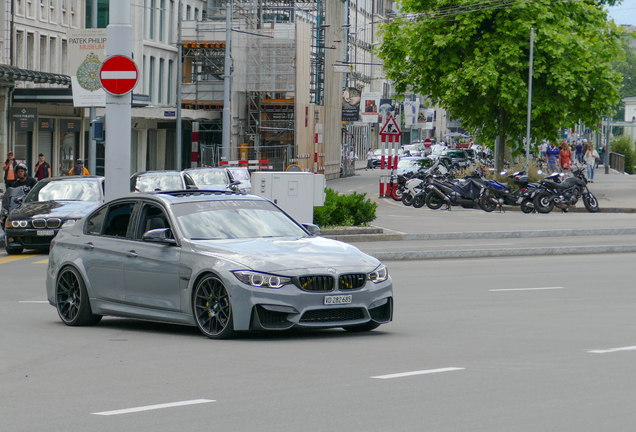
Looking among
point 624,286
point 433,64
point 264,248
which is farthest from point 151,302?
point 433,64

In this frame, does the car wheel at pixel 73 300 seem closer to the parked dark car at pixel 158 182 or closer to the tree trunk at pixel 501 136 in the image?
the parked dark car at pixel 158 182

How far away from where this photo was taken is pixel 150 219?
10.9 meters

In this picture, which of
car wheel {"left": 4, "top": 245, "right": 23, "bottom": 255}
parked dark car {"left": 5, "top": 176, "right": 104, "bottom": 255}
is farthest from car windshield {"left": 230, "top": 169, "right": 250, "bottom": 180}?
car wheel {"left": 4, "top": 245, "right": 23, "bottom": 255}

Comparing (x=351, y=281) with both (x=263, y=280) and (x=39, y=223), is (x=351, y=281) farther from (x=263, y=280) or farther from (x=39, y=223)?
(x=39, y=223)

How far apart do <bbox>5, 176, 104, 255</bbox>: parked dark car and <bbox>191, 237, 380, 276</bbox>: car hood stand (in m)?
11.6

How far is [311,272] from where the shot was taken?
31.0 ft

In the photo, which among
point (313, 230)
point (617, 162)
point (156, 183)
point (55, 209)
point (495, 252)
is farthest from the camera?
point (617, 162)

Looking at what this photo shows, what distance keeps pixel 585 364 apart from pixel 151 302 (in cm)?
432

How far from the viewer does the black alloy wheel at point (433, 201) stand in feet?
114

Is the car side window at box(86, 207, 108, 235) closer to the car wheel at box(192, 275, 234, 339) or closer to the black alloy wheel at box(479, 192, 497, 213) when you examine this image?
the car wheel at box(192, 275, 234, 339)

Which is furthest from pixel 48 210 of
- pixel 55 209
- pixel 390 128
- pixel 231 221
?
pixel 390 128

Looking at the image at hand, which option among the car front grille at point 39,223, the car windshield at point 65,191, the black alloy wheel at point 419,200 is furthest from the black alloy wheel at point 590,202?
the car front grille at point 39,223

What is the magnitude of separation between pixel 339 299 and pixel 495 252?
1152 cm

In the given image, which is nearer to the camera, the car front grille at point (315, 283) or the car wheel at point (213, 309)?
the car front grille at point (315, 283)
